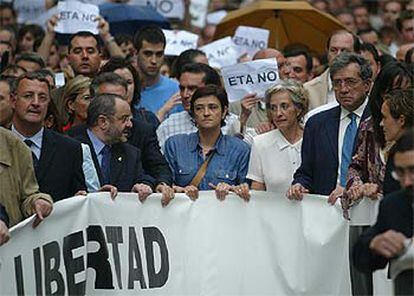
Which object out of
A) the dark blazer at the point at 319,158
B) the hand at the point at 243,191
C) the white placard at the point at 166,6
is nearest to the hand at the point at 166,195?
the hand at the point at 243,191

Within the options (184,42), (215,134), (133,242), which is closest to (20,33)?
(184,42)

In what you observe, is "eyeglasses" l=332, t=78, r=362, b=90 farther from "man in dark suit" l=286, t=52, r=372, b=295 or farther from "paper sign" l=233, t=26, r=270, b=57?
"paper sign" l=233, t=26, r=270, b=57

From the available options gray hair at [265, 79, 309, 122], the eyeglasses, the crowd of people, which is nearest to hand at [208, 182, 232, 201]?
the crowd of people

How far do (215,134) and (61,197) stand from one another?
1598 millimetres

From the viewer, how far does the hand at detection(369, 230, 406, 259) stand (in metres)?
7.41

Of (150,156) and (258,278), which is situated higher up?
(150,156)

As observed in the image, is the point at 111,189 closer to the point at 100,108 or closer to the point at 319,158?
the point at 100,108

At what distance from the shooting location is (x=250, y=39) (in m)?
15.9

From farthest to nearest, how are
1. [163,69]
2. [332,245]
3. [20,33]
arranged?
[20,33], [163,69], [332,245]

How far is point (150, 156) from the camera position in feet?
36.5

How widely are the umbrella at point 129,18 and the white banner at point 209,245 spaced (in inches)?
303

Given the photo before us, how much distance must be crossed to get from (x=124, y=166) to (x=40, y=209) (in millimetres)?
1501

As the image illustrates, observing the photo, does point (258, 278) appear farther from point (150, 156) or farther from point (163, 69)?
point (163, 69)

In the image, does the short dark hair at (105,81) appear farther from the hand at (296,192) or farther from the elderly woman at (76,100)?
the hand at (296,192)
